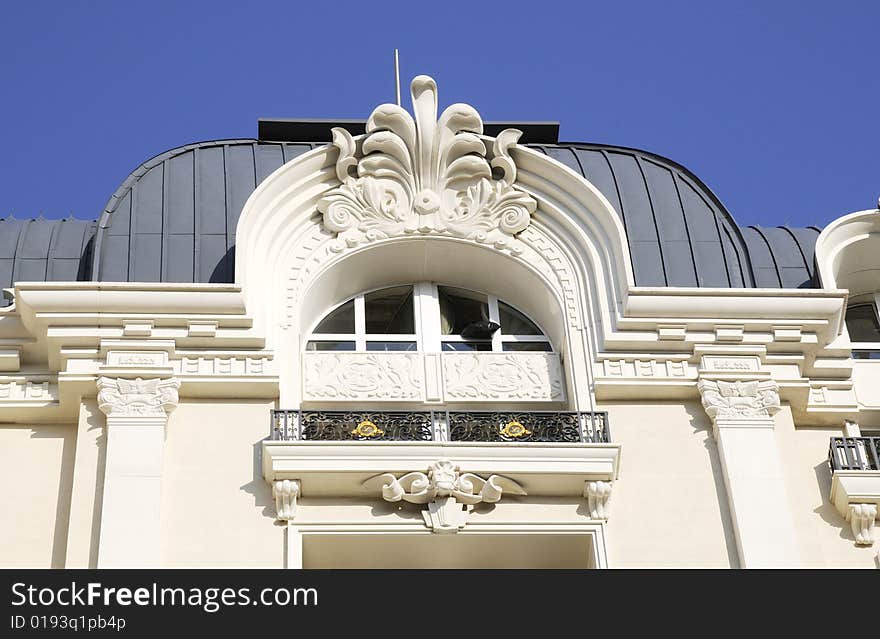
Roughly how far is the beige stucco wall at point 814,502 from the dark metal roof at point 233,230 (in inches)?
76.4

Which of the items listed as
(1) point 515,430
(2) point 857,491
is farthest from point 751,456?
(1) point 515,430

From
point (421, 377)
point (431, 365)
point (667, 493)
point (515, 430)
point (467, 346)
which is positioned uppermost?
point (467, 346)

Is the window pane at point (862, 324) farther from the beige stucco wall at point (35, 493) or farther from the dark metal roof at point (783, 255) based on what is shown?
the beige stucco wall at point (35, 493)

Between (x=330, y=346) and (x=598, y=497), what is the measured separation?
12.8 feet

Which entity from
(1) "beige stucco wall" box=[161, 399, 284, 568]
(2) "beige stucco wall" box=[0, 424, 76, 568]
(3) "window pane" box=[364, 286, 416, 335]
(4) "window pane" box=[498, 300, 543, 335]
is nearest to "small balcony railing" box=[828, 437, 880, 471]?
(4) "window pane" box=[498, 300, 543, 335]

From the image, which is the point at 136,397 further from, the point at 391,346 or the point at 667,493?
the point at 667,493

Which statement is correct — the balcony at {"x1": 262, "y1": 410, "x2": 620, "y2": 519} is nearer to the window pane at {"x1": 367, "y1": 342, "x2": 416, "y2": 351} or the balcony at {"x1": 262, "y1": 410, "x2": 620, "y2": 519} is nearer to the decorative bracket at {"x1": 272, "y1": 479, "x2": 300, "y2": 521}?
the decorative bracket at {"x1": 272, "y1": 479, "x2": 300, "y2": 521}

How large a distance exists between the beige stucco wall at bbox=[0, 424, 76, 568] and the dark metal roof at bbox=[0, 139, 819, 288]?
1878 millimetres

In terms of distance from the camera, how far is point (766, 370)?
804 inches

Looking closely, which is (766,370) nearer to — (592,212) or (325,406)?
(592,212)

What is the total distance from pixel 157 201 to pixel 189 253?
3.30 ft

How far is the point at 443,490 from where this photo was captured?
19.1 metres

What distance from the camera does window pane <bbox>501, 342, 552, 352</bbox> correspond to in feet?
71.2

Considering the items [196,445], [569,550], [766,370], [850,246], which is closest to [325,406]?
[196,445]
